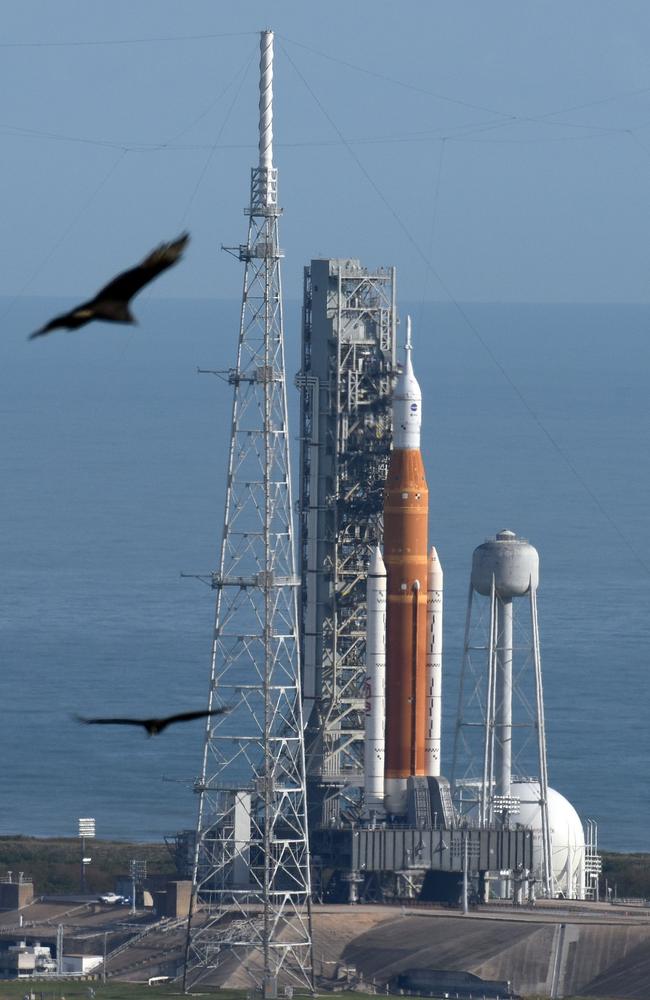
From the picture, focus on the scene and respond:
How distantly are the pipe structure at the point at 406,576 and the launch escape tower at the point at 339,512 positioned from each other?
2538 mm

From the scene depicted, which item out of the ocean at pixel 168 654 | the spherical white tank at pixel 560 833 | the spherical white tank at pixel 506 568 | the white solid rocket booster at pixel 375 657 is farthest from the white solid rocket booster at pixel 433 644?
the ocean at pixel 168 654

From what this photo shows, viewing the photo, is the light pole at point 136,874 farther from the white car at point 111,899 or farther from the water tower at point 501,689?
the water tower at point 501,689

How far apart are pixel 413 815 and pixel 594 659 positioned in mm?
69195

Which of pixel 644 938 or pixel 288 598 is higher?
pixel 288 598

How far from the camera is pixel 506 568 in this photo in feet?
239

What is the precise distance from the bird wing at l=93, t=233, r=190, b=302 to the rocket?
171ft

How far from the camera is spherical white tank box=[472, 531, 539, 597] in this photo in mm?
72688

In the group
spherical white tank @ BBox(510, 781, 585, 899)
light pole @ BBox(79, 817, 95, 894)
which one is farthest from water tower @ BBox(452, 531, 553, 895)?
light pole @ BBox(79, 817, 95, 894)

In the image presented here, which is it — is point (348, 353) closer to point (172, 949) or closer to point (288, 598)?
point (288, 598)

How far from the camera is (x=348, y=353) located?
71062 mm

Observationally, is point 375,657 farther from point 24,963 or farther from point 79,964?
point 24,963

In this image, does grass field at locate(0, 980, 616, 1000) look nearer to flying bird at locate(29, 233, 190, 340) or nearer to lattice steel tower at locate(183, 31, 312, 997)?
lattice steel tower at locate(183, 31, 312, 997)

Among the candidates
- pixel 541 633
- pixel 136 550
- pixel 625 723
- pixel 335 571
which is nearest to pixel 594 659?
pixel 541 633

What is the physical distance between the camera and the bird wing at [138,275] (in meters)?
15.4
